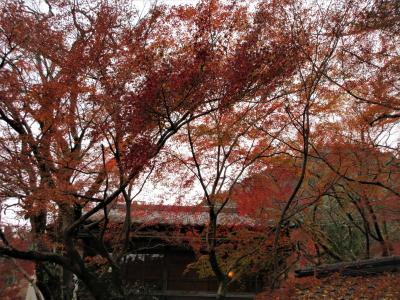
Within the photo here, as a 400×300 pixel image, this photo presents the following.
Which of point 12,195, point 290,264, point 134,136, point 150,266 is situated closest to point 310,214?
point 290,264

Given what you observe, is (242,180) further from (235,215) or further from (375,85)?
(375,85)

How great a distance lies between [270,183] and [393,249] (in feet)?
19.5

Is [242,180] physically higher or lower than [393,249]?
higher

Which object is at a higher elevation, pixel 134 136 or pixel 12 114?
pixel 12 114

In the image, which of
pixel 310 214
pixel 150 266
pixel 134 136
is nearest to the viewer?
pixel 134 136

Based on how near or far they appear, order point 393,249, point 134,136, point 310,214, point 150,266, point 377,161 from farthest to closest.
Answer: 1. point 310,214
2. point 150,266
3. point 393,249
4. point 377,161
5. point 134,136

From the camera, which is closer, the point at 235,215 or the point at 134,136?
the point at 134,136

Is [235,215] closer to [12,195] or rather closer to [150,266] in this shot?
[150,266]

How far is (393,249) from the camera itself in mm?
16578

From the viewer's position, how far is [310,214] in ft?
62.1

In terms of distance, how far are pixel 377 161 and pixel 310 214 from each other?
5.62 metres

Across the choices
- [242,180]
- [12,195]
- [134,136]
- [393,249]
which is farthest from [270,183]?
[12,195]

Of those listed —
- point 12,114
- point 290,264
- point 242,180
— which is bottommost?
point 290,264

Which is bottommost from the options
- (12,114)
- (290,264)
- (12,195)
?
(290,264)
